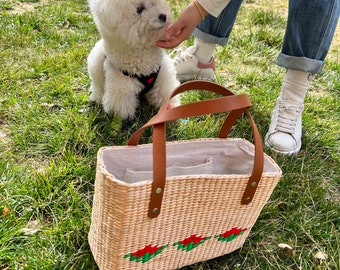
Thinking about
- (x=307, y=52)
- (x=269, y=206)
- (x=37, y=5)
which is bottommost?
(x=37, y=5)

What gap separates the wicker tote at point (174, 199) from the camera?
39.4 inches

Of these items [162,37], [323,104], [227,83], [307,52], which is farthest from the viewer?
[227,83]

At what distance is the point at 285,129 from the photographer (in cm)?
180

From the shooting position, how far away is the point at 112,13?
4.78 ft

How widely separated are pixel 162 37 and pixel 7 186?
85 centimetres

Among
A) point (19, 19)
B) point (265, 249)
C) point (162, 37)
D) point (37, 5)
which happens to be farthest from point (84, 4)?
point (265, 249)

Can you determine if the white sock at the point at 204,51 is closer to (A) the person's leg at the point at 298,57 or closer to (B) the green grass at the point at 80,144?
(B) the green grass at the point at 80,144

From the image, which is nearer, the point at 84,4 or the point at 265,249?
the point at 265,249

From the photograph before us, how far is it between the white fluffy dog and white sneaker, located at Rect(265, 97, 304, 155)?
0.50 m

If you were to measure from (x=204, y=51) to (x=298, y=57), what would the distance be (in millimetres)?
644

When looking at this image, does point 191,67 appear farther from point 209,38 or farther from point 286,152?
point 286,152

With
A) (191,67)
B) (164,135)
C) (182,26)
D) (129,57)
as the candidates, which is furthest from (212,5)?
(164,135)

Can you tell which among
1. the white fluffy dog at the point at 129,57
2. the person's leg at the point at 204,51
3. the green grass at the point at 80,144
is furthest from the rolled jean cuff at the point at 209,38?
the white fluffy dog at the point at 129,57

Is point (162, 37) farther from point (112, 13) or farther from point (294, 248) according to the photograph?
point (294, 248)
